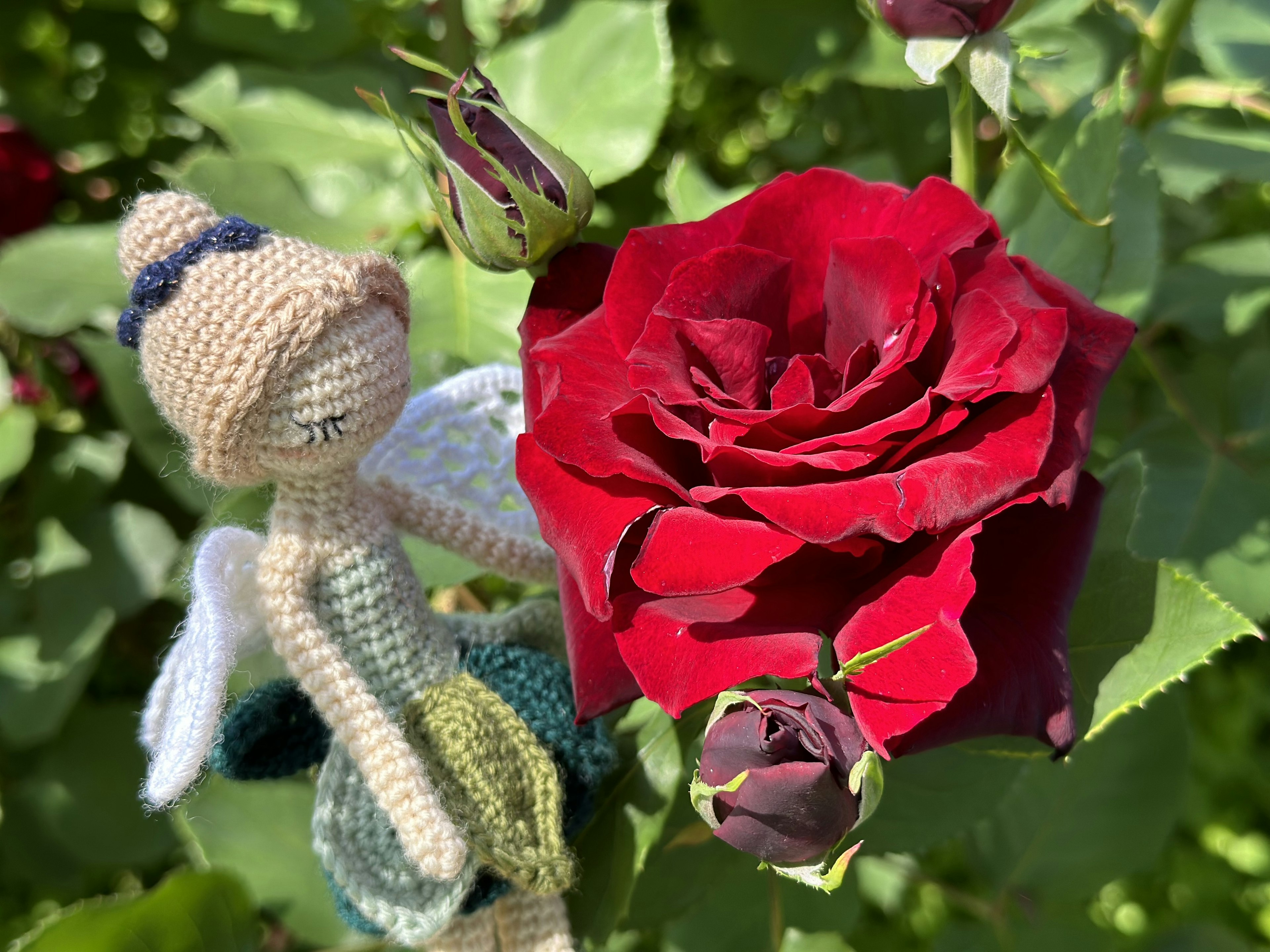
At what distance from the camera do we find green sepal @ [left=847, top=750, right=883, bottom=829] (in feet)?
1.33

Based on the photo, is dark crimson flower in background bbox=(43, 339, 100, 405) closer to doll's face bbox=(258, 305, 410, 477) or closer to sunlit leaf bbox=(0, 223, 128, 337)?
sunlit leaf bbox=(0, 223, 128, 337)

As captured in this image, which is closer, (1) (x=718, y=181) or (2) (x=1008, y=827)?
(2) (x=1008, y=827)

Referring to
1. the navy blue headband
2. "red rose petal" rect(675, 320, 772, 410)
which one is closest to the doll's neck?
the navy blue headband

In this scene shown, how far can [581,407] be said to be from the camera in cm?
47

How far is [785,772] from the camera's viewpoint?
1.34 ft

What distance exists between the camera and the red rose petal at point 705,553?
412 millimetres

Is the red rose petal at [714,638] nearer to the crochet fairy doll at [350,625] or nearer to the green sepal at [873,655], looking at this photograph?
the green sepal at [873,655]

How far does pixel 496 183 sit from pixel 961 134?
0.29m

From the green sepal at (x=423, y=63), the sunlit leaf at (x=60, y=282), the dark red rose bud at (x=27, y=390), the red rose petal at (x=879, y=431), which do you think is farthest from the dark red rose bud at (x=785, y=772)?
the dark red rose bud at (x=27, y=390)

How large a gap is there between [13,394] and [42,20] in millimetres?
606

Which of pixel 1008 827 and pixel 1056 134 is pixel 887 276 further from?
pixel 1008 827

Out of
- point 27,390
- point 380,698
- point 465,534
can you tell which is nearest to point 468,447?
point 465,534

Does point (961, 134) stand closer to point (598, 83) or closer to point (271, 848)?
point (598, 83)

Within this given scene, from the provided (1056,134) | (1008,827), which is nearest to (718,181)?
(1056,134)
